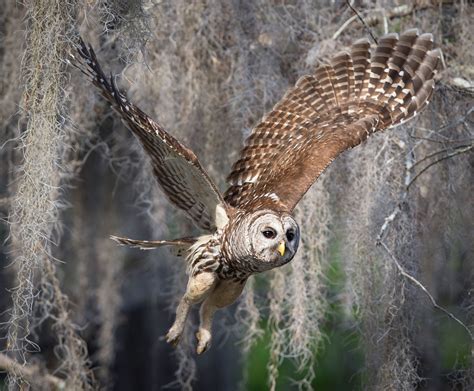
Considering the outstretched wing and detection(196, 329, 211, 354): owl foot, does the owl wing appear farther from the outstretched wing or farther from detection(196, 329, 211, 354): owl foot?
detection(196, 329, 211, 354): owl foot

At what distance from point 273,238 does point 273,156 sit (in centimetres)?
95

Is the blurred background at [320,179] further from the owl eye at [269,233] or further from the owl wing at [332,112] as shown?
the owl eye at [269,233]

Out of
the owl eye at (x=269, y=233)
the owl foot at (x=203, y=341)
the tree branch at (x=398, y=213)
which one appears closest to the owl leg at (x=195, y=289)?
the owl foot at (x=203, y=341)

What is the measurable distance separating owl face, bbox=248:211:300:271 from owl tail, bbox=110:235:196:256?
0.43 metres

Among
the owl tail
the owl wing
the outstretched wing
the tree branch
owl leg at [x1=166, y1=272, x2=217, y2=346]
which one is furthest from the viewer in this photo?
the owl wing

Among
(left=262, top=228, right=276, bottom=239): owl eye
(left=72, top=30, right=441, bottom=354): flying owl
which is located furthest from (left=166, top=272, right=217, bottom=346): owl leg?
(left=262, top=228, right=276, bottom=239): owl eye

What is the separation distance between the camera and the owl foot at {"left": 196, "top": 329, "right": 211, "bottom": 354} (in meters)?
4.74

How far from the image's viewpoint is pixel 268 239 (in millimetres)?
4352

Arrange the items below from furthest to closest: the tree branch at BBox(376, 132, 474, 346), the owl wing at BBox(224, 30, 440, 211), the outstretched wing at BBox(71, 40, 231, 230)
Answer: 1. the owl wing at BBox(224, 30, 440, 211)
2. the tree branch at BBox(376, 132, 474, 346)
3. the outstretched wing at BBox(71, 40, 231, 230)

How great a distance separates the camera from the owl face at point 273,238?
4.34 meters

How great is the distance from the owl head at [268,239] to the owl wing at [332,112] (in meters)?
0.26

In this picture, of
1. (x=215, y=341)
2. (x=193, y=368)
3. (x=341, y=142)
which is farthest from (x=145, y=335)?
(x=341, y=142)

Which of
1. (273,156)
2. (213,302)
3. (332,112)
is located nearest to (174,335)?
(213,302)

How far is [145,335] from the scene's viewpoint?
24.4 ft
